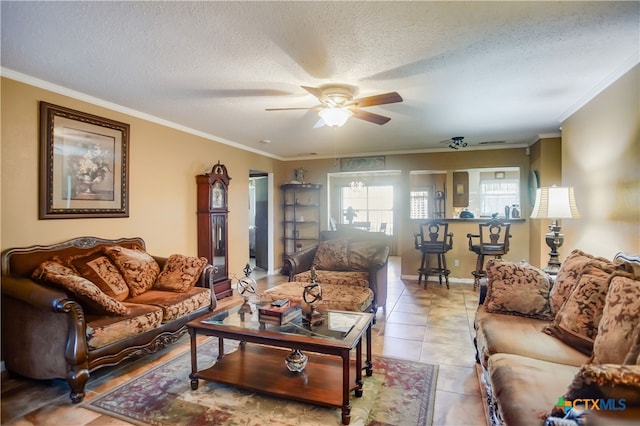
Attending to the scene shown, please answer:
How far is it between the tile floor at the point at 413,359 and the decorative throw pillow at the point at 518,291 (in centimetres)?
58

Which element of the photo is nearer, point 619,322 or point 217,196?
point 619,322

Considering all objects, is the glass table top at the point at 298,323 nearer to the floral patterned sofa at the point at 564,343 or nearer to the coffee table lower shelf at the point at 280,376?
the coffee table lower shelf at the point at 280,376

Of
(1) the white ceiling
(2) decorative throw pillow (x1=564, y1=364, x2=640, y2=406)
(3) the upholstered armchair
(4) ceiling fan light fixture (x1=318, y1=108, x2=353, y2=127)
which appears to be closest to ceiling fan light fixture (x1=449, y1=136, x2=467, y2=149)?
(1) the white ceiling

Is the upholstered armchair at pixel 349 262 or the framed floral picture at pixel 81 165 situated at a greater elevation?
the framed floral picture at pixel 81 165

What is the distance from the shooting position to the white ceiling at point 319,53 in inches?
73.5

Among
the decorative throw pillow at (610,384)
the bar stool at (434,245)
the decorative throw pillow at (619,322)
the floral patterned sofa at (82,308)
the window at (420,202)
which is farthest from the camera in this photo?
the window at (420,202)

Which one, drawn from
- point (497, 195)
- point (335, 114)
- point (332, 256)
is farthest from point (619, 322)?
point (497, 195)

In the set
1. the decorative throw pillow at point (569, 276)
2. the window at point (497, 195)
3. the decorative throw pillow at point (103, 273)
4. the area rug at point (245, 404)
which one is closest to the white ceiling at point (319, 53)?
the decorative throw pillow at point (569, 276)

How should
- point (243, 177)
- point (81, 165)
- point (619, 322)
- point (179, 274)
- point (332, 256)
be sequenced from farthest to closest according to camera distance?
point (243, 177), point (332, 256), point (179, 274), point (81, 165), point (619, 322)

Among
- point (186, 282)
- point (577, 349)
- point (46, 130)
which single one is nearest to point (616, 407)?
point (577, 349)

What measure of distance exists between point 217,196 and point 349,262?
214cm

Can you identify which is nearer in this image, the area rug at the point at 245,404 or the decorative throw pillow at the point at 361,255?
the area rug at the point at 245,404

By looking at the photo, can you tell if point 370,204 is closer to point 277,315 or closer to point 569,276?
point 569,276

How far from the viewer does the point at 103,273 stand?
9.80ft
